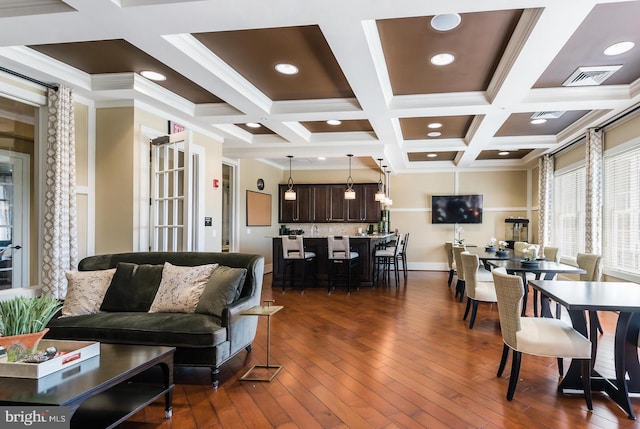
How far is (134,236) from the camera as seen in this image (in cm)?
437

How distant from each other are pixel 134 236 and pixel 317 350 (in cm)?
240

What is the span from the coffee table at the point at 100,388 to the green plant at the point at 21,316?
0.26 m

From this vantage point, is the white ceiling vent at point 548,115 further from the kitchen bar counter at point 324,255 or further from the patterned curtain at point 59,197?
the patterned curtain at point 59,197

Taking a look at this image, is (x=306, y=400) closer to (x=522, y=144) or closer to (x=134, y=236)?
(x=134, y=236)

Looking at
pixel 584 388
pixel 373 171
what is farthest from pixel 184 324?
pixel 373 171

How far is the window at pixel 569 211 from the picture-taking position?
6732mm

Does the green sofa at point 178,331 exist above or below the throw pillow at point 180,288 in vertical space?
below

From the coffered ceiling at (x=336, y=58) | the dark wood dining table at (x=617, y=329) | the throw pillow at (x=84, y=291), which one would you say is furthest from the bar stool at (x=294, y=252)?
the dark wood dining table at (x=617, y=329)

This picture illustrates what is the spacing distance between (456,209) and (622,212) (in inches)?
186

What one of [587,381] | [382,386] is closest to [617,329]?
[587,381]

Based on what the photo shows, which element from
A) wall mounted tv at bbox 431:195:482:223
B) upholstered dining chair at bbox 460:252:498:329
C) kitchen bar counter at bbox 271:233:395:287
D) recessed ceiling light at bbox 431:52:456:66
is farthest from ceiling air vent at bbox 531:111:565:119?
wall mounted tv at bbox 431:195:482:223

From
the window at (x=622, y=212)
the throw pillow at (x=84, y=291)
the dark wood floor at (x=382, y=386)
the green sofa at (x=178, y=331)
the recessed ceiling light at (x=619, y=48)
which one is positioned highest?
the recessed ceiling light at (x=619, y=48)

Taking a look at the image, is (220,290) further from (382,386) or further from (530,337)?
(530,337)

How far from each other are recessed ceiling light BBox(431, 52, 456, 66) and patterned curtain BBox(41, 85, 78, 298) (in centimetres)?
359
